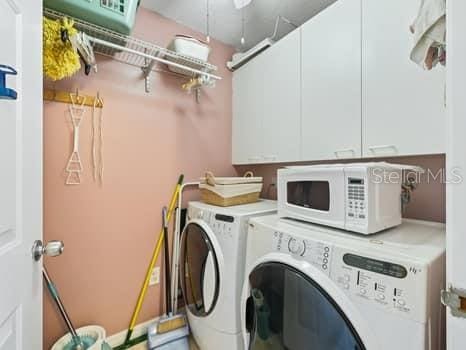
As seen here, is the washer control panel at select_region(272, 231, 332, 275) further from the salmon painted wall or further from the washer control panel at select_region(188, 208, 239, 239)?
the salmon painted wall

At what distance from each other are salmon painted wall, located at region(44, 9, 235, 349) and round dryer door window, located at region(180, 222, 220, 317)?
33 centimetres

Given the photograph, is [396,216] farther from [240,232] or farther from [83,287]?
[83,287]

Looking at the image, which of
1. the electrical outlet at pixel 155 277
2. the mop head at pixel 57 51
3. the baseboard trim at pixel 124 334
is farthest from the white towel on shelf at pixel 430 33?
the baseboard trim at pixel 124 334

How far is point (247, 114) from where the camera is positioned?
6.64ft

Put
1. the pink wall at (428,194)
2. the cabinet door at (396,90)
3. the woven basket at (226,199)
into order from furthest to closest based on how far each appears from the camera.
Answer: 1. the woven basket at (226,199)
2. the pink wall at (428,194)
3. the cabinet door at (396,90)

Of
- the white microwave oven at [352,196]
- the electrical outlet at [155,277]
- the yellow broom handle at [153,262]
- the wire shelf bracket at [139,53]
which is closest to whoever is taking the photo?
the white microwave oven at [352,196]

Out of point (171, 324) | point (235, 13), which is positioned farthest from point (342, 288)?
point (235, 13)

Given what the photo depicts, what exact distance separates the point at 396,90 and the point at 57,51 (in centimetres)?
171

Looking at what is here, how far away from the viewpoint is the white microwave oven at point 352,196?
33.6 inches

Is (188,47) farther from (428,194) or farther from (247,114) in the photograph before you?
(428,194)

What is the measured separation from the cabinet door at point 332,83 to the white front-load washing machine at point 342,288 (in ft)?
1.80

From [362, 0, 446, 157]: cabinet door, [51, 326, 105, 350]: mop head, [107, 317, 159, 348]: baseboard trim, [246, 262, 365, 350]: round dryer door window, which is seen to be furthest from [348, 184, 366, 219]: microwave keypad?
[107, 317, 159, 348]: baseboard trim

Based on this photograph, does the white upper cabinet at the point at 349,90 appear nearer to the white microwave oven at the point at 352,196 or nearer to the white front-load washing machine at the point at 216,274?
the white microwave oven at the point at 352,196

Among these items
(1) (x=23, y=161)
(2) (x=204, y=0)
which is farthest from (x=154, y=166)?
(2) (x=204, y=0)
